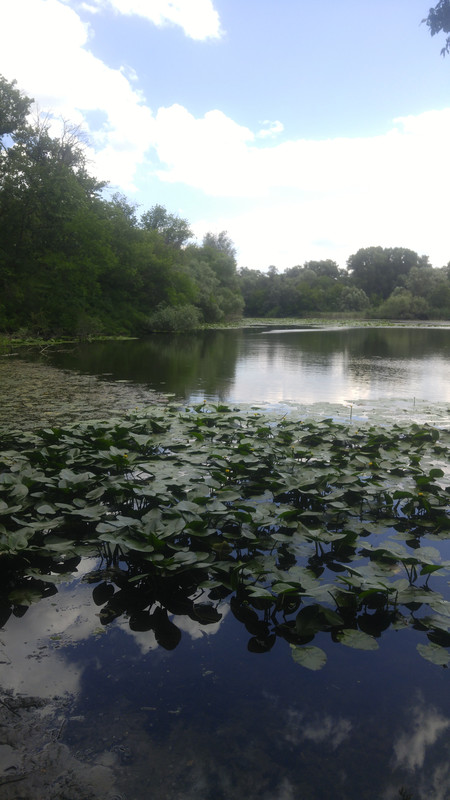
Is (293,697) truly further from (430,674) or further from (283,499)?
(283,499)

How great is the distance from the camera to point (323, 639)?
108 inches

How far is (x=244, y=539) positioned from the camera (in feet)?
12.0

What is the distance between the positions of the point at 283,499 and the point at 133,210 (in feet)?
146

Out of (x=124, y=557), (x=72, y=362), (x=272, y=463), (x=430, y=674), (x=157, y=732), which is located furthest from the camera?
(x=72, y=362)

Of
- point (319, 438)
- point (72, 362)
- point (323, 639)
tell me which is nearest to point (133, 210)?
point (72, 362)

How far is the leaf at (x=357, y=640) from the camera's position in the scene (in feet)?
8.38

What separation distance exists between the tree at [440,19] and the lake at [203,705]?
13133mm

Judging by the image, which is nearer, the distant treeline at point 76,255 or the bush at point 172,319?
the distant treeline at point 76,255

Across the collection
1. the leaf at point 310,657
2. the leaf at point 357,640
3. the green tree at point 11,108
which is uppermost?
the green tree at point 11,108

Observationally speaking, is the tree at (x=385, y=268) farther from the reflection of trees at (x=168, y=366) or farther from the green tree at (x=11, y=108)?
the reflection of trees at (x=168, y=366)

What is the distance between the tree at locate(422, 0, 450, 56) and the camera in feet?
37.1

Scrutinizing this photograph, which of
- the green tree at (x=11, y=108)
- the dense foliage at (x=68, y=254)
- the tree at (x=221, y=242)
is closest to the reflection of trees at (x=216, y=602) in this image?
the dense foliage at (x=68, y=254)

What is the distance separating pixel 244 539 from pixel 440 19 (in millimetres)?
13347

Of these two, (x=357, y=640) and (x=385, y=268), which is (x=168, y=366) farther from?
(x=385, y=268)
